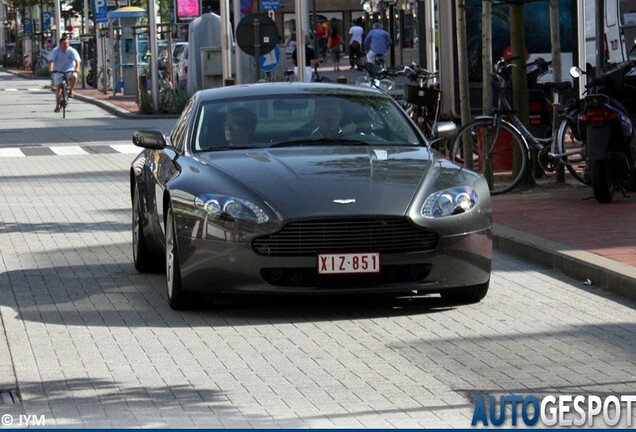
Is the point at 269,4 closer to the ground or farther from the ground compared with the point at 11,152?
farther from the ground

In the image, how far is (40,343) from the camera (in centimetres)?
901

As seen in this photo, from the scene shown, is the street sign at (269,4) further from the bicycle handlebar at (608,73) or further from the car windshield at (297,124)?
the car windshield at (297,124)

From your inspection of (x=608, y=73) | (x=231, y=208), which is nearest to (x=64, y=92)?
(x=608, y=73)

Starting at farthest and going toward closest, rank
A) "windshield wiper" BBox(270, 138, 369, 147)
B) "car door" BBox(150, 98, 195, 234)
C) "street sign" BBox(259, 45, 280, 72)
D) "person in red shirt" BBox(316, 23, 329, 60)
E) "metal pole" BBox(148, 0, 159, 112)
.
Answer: "person in red shirt" BBox(316, 23, 329, 60) → "metal pole" BBox(148, 0, 159, 112) → "street sign" BBox(259, 45, 280, 72) → "windshield wiper" BBox(270, 138, 369, 147) → "car door" BBox(150, 98, 195, 234)

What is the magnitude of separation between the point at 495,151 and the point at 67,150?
11.8m

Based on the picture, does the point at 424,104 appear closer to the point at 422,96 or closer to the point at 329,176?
the point at 422,96

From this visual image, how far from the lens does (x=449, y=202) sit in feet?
32.8

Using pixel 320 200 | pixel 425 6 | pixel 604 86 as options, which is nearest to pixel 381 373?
pixel 320 200

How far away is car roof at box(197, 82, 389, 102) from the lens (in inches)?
453

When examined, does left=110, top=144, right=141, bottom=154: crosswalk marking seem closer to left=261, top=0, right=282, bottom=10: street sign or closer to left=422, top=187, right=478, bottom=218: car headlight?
left=422, top=187, right=478, bottom=218: car headlight

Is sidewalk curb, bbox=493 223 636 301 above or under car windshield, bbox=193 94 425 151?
under

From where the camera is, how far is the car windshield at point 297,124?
11.1 metres

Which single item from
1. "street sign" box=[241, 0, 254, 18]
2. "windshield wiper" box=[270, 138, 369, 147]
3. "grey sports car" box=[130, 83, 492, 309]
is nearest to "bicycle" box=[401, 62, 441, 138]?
"windshield wiper" box=[270, 138, 369, 147]

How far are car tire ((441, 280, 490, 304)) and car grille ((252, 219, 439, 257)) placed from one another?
0.72 meters
